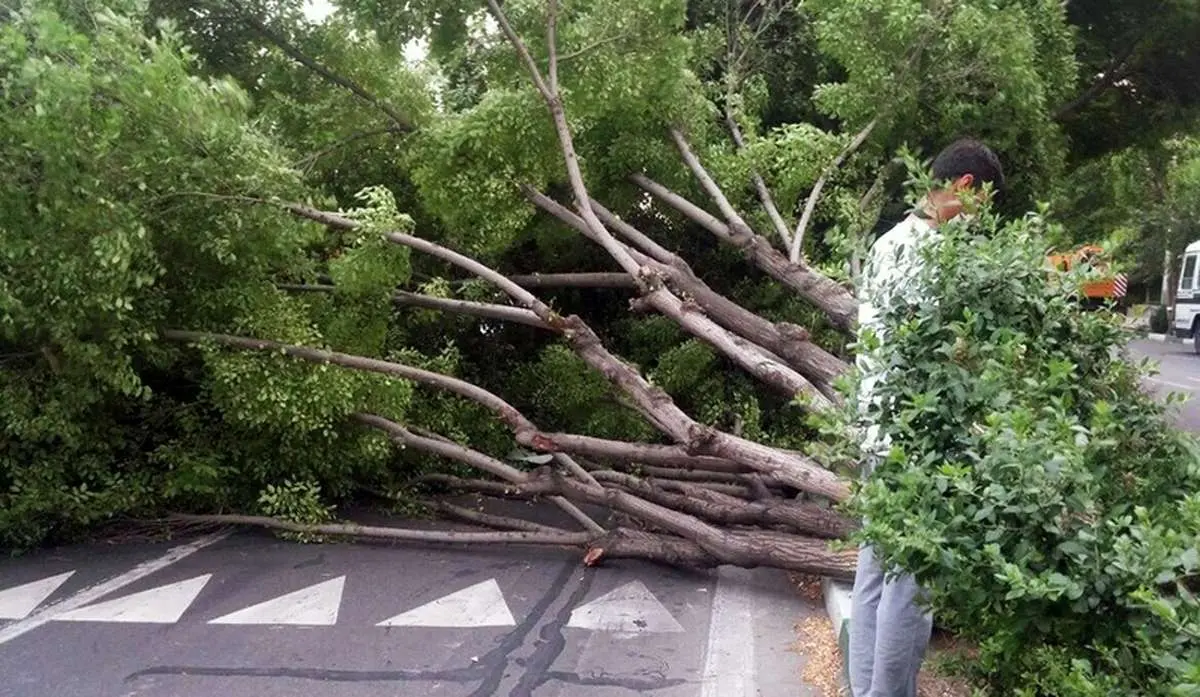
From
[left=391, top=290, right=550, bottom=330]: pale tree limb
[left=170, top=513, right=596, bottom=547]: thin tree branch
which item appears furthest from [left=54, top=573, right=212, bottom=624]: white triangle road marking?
[left=391, top=290, right=550, bottom=330]: pale tree limb

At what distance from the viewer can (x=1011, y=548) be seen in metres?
2.15

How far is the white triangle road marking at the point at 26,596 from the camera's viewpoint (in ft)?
18.1

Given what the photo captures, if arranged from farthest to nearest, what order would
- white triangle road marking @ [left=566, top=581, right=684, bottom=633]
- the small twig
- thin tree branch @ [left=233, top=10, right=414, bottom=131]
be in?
thin tree branch @ [left=233, top=10, right=414, bottom=131], the small twig, white triangle road marking @ [left=566, top=581, right=684, bottom=633]

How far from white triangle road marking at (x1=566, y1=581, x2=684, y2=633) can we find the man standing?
6.35ft

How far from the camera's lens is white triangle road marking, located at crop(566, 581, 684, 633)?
209 inches

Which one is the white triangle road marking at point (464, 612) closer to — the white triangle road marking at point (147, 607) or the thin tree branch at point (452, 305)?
the white triangle road marking at point (147, 607)

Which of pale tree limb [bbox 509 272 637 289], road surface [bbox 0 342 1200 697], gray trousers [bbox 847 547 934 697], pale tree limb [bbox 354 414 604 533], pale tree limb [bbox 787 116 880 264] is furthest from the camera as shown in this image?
pale tree limb [bbox 509 272 637 289]

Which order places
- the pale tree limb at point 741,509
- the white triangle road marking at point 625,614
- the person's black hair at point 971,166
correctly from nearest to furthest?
the person's black hair at point 971,166 → the white triangle road marking at point 625,614 → the pale tree limb at point 741,509

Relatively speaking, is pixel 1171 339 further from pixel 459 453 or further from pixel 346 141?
pixel 459 453

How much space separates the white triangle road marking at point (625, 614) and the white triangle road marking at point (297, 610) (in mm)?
1349

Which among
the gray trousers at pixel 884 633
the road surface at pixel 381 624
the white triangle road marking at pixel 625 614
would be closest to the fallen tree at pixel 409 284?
the road surface at pixel 381 624

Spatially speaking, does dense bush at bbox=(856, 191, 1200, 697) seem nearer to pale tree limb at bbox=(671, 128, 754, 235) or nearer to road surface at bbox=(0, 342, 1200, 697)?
road surface at bbox=(0, 342, 1200, 697)

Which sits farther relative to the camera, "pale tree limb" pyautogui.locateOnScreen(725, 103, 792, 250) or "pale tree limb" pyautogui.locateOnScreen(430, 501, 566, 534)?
"pale tree limb" pyautogui.locateOnScreen(725, 103, 792, 250)

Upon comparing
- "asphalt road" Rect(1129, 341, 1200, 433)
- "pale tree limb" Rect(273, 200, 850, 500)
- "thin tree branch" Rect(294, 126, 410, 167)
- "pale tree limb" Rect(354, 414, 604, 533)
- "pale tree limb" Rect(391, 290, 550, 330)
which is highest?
"thin tree branch" Rect(294, 126, 410, 167)
